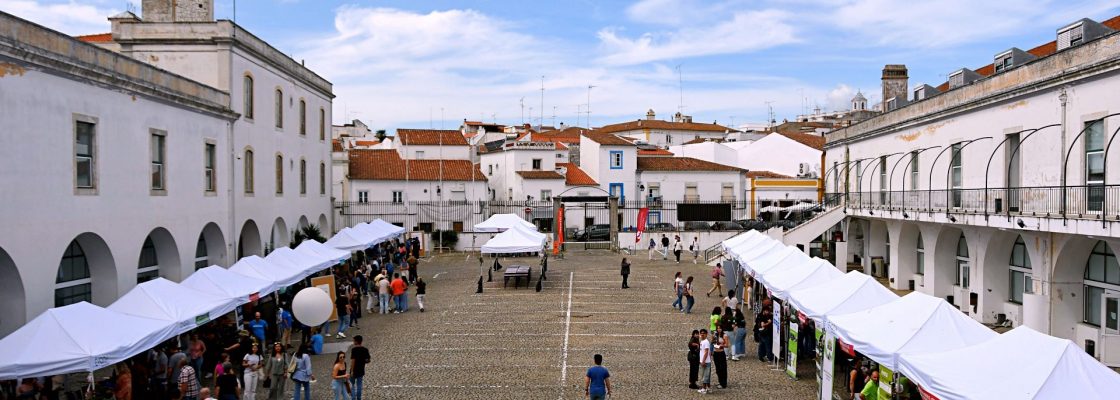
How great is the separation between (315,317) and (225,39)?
14.7 meters

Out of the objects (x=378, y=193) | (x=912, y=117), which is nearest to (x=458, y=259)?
(x=378, y=193)

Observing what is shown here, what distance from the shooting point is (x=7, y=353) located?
12.0 m

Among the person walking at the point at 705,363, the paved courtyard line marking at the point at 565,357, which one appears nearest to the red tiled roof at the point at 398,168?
the paved courtyard line marking at the point at 565,357

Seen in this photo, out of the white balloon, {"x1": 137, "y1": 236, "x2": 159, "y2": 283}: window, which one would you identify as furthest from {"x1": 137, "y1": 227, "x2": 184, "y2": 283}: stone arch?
the white balloon

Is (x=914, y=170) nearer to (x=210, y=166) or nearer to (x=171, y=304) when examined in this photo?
(x=210, y=166)

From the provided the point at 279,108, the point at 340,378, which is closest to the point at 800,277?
the point at 340,378

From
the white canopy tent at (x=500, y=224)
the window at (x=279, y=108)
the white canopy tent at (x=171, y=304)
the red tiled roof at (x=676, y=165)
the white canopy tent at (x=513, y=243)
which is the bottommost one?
the white canopy tent at (x=171, y=304)

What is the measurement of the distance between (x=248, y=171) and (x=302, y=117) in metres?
8.04

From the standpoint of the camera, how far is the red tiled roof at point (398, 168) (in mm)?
52531

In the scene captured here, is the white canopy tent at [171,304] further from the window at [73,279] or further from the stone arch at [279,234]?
the stone arch at [279,234]

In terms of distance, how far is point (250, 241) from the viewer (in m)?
29.7

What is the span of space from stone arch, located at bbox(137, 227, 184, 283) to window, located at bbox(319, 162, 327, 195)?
1692cm

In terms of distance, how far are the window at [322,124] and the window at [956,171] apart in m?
27.3

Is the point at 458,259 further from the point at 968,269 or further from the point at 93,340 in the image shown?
the point at 93,340
